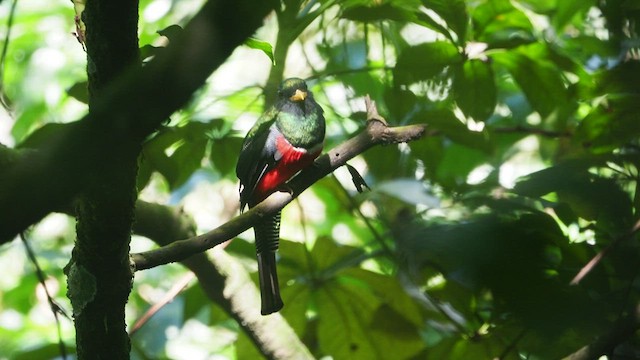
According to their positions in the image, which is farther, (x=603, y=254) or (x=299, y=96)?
(x=299, y=96)

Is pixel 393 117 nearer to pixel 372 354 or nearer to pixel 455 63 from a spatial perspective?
pixel 455 63

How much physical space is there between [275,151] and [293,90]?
0.14 m

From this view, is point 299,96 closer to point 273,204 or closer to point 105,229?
point 273,204

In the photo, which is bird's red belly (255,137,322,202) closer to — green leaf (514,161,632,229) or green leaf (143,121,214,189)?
green leaf (143,121,214,189)

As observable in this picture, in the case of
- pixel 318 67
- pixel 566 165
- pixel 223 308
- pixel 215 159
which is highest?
pixel 318 67

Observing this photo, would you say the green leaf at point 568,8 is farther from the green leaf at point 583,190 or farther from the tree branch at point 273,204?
the tree branch at point 273,204

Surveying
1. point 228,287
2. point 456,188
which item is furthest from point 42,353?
point 456,188

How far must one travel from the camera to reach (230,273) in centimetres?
183

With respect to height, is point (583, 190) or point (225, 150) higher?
point (225, 150)

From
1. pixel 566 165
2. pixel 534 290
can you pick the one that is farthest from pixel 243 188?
pixel 534 290

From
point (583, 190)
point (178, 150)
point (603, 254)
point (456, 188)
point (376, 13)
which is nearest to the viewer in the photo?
point (583, 190)

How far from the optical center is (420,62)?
1.64 m

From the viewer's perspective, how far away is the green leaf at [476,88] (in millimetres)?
1675

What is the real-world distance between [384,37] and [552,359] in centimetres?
87
